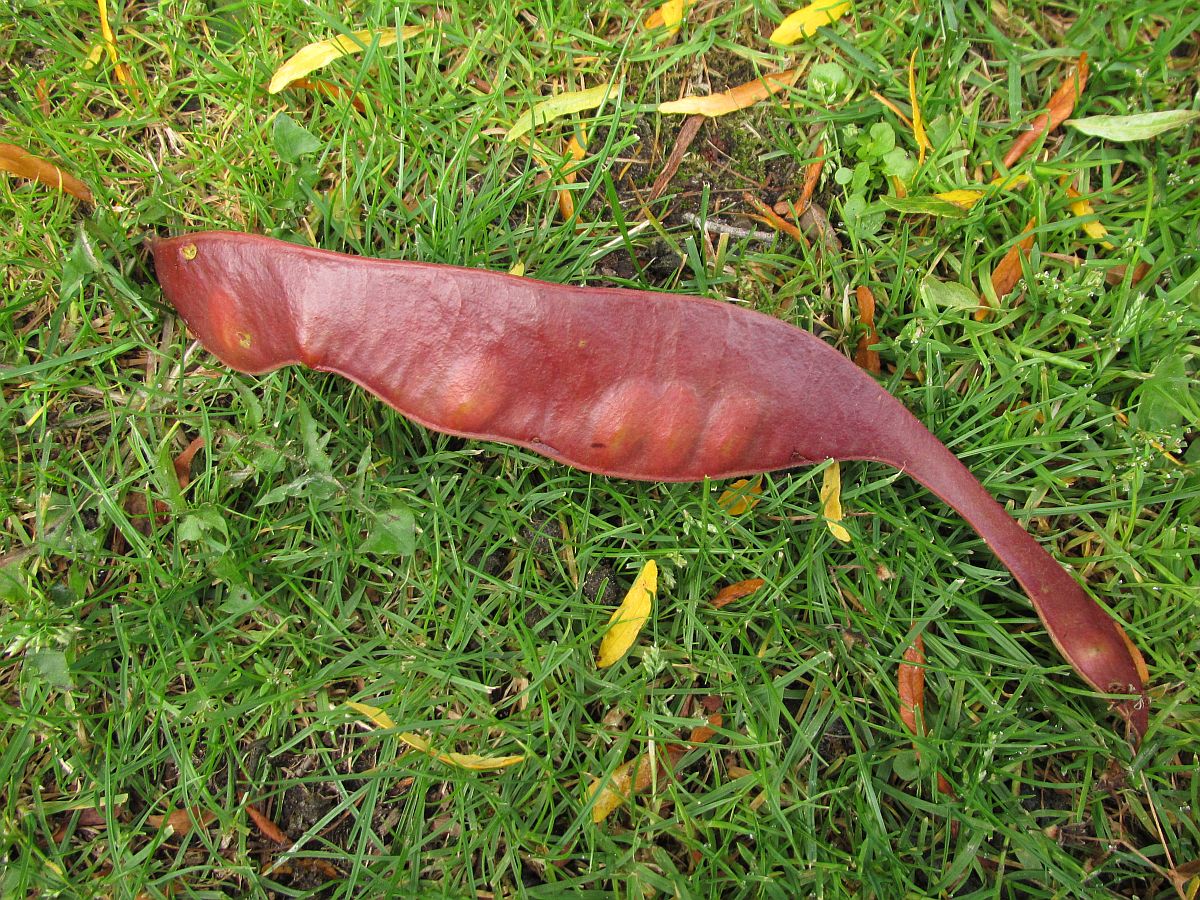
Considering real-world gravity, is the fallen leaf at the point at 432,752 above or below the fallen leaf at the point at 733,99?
below

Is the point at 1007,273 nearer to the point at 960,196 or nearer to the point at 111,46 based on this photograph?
the point at 960,196

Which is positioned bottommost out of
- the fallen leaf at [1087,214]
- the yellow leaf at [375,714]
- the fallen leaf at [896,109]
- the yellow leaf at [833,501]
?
the yellow leaf at [375,714]

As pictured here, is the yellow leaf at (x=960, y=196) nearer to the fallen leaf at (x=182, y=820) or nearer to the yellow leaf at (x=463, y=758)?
the yellow leaf at (x=463, y=758)

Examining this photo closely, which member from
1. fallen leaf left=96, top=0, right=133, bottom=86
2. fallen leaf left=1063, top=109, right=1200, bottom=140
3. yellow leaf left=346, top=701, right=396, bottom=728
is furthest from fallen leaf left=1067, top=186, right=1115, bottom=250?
fallen leaf left=96, top=0, right=133, bottom=86

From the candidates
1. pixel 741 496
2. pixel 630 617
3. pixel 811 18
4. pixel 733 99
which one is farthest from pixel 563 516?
pixel 811 18

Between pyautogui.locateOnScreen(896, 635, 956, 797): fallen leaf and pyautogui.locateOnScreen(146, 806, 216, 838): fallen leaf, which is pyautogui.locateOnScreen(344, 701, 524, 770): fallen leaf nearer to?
pyautogui.locateOnScreen(146, 806, 216, 838): fallen leaf

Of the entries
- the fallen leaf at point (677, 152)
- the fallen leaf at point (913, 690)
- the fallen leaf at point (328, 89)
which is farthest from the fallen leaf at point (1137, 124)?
the fallen leaf at point (328, 89)
